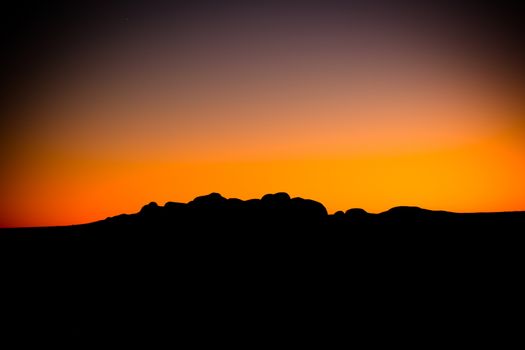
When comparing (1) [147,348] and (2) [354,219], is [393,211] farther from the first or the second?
(1) [147,348]

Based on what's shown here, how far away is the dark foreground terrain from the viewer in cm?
1498

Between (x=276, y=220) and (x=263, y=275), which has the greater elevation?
(x=276, y=220)

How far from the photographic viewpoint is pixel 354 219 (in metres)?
28.6

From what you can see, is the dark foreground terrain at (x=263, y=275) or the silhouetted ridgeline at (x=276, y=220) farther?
the silhouetted ridgeline at (x=276, y=220)

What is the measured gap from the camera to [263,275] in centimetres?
1969

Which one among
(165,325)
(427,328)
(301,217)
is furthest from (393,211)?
(165,325)

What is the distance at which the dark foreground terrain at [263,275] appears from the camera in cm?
1498

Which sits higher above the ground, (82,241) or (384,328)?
(82,241)

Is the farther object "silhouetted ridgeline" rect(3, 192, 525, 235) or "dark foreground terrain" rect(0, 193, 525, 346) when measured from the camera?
"silhouetted ridgeline" rect(3, 192, 525, 235)

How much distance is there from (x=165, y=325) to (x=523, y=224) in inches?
1154

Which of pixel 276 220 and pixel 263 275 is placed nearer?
pixel 263 275

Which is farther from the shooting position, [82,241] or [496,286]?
[82,241]

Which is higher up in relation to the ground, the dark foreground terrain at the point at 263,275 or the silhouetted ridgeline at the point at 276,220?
the silhouetted ridgeline at the point at 276,220

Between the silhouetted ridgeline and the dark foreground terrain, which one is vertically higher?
the silhouetted ridgeline
